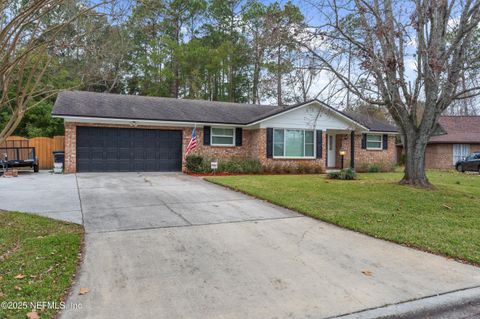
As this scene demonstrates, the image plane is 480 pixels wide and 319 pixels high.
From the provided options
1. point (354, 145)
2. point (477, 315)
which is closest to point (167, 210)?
point (477, 315)

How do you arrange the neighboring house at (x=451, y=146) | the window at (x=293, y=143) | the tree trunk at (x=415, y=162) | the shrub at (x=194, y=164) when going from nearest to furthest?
the tree trunk at (x=415, y=162), the shrub at (x=194, y=164), the window at (x=293, y=143), the neighboring house at (x=451, y=146)

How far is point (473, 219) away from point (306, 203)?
3462mm

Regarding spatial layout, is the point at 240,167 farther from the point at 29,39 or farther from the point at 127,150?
the point at 29,39

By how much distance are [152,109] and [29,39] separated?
11493 millimetres

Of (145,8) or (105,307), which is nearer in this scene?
(105,307)

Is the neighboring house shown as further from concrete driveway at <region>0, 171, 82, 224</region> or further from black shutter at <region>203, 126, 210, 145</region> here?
concrete driveway at <region>0, 171, 82, 224</region>

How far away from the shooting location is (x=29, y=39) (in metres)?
5.62

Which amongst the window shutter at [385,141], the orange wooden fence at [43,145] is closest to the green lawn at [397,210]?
the window shutter at [385,141]

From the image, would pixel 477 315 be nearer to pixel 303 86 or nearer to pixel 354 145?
pixel 303 86

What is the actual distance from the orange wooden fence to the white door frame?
15496mm

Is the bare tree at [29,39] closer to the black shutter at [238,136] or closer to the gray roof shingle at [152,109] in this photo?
the gray roof shingle at [152,109]

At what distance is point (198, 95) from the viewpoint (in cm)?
2812

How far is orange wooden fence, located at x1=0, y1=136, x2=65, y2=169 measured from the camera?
17844 mm

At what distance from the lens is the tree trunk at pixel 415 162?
36.5 feet
